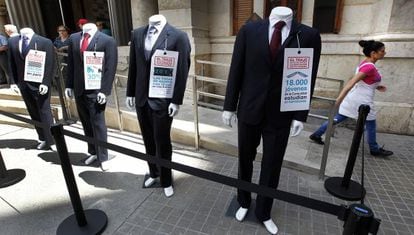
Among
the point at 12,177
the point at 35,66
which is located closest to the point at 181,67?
the point at 35,66

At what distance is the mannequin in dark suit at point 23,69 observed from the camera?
338 cm

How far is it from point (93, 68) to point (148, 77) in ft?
2.90

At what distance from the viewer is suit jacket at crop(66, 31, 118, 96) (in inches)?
112

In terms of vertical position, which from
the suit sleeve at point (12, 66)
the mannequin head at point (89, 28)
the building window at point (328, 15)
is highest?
the building window at point (328, 15)

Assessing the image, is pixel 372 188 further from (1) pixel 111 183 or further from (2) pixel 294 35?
(1) pixel 111 183

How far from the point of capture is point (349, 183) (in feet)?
9.03

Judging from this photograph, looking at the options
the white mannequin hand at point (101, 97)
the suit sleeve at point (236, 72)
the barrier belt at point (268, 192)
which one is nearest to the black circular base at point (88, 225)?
the barrier belt at point (268, 192)

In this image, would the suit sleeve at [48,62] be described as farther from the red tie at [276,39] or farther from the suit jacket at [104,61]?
the red tie at [276,39]

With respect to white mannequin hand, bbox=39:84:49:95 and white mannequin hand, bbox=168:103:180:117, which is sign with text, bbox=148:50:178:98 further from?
white mannequin hand, bbox=39:84:49:95

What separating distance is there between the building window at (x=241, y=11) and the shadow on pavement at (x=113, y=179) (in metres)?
4.37

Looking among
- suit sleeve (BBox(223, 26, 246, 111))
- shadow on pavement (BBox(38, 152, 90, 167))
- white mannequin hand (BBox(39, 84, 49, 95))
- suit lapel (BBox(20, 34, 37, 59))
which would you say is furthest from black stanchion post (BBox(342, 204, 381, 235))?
suit lapel (BBox(20, 34, 37, 59))

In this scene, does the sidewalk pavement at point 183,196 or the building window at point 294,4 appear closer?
the sidewalk pavement at point 183,196

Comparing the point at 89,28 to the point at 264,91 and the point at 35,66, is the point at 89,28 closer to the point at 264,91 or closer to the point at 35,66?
the point at 35,66

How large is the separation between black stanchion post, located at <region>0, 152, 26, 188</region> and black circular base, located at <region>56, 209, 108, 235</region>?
4.12 ft
